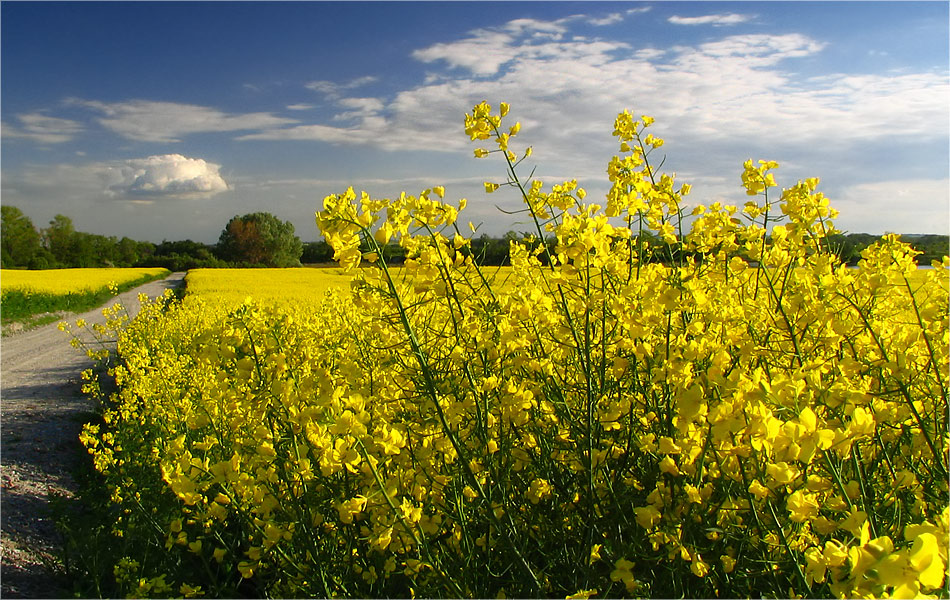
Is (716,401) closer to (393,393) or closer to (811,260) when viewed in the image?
(811,260)

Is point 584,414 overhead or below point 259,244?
below

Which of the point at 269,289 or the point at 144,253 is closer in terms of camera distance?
the point at 269,289

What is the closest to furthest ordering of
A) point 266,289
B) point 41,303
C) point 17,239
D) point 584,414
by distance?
point 584,414 < point 266,289 < point 41,303 < point 17,239

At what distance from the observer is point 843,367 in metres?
1.94

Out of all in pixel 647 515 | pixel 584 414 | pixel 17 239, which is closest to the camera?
pixel 647 515

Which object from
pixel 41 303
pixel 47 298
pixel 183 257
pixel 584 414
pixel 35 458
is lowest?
pixel 35 458

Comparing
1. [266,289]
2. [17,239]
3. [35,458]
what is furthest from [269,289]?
[17,239]

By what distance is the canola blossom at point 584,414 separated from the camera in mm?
1823

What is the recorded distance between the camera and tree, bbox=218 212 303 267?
203 feet

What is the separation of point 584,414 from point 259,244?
64.2 m

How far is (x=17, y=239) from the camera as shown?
190ft

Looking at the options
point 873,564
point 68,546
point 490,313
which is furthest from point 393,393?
point 68,546

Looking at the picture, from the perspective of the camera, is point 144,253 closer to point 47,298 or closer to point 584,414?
point 47,298

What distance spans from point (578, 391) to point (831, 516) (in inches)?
36.8
